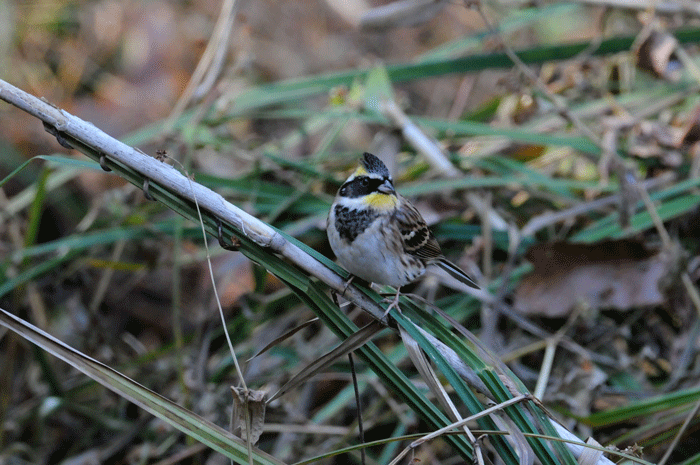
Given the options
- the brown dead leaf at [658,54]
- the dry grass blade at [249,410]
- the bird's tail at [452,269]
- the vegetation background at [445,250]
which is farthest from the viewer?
the brown dead leaf at [658,54]

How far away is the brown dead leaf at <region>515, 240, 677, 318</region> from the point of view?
3.12m

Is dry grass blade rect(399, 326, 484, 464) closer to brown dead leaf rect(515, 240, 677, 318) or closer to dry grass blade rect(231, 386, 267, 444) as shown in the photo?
dry grass blade rect(231, 386, 267, 444)

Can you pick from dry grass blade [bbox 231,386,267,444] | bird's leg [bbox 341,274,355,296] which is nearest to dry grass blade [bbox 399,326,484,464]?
bird's leg [bbox 341,274,355,296]

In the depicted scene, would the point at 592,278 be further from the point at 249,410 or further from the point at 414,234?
the point at 249,410

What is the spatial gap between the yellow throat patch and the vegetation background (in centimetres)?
74

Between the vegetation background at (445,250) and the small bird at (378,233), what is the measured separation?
63 cm

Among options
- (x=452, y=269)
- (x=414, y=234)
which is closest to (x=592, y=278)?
(x=452, y=269)

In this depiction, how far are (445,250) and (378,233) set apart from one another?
51.3 inches

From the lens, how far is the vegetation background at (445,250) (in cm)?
301

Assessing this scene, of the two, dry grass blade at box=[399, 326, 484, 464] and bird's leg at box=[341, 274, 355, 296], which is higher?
bird's leg at box=[341, 274, 355, 296]

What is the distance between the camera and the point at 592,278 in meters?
3.23

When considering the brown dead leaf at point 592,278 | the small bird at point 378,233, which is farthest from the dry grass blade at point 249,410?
the brown dead leaf at point 592,278

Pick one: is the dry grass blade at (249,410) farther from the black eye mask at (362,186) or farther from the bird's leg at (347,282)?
the black eye mask at (362,186)

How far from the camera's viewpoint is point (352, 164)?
12.9 ft
